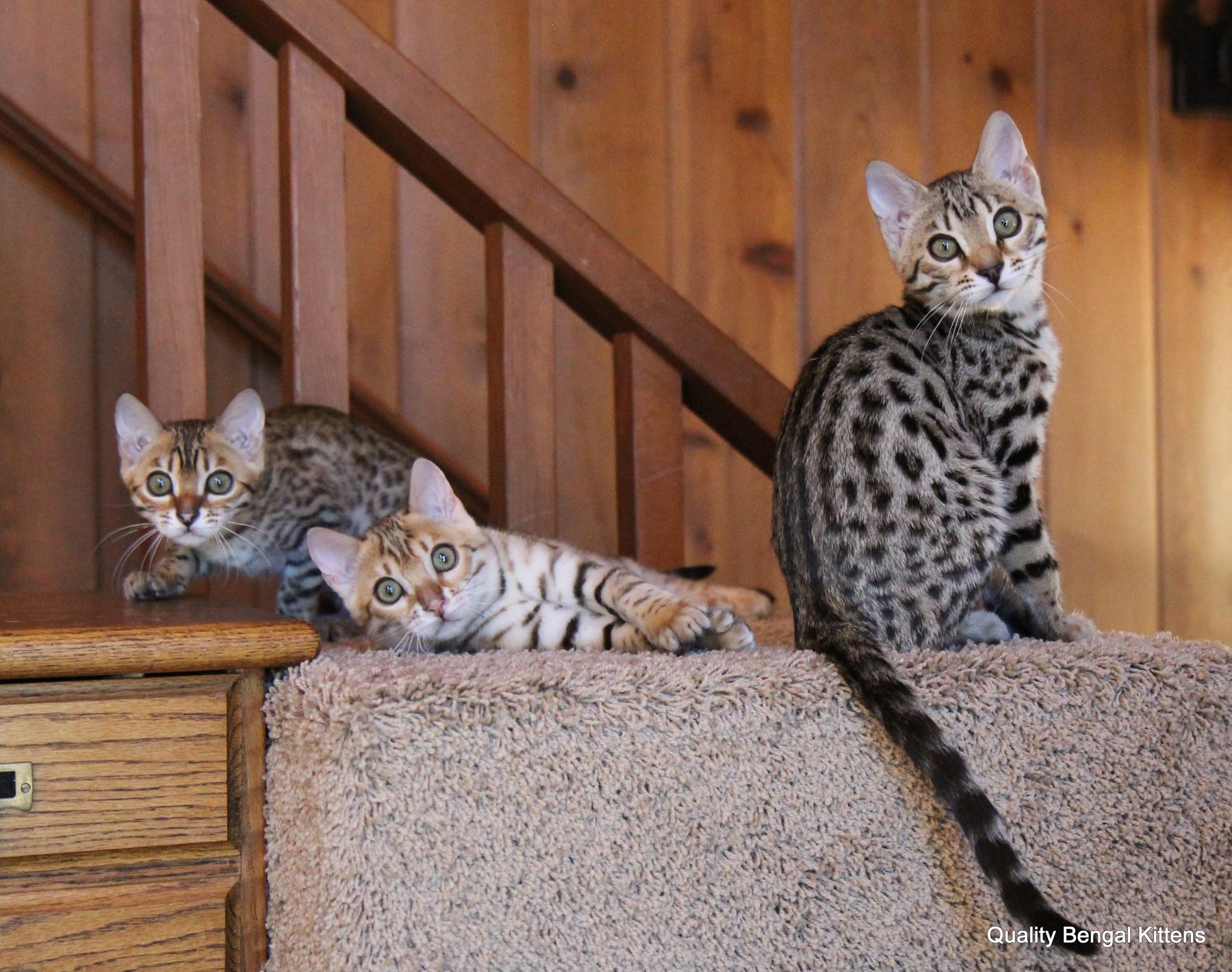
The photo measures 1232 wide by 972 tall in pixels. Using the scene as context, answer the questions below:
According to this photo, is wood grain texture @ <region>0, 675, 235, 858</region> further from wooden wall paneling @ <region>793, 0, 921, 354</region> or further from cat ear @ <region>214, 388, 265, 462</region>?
wooden wall paneling @ <region>793, 0, 921, 354</region>

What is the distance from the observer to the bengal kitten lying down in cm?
154

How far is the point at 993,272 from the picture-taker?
1524 millimetres

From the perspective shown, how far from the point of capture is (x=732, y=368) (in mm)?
1938

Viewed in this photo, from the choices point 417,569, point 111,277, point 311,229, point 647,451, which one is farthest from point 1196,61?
point 111,277

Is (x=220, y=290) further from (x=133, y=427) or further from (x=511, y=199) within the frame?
(x=511, y=199)

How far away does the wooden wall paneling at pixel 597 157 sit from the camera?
2.62 metres

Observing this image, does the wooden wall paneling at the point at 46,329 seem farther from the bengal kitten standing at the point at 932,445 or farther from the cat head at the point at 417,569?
the bengal kitten standing at the point at 932,445

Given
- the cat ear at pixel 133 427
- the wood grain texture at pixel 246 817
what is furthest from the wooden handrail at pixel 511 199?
the wood grain texture at pixel 246 817

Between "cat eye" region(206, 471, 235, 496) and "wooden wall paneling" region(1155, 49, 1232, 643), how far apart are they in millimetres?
2494

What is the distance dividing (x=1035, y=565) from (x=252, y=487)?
1207 mm

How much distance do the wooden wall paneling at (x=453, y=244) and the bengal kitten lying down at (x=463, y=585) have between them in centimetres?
91

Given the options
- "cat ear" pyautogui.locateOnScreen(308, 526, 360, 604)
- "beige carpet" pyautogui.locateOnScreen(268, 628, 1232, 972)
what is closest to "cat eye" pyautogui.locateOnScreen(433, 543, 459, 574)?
"cat ear" pyautogui.locateOnScreen(308, 526, 360, 604)

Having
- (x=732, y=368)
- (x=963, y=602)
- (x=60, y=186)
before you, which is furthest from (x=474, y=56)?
(x=963, y=602)

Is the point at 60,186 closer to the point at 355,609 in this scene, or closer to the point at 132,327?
the point at 132,327
